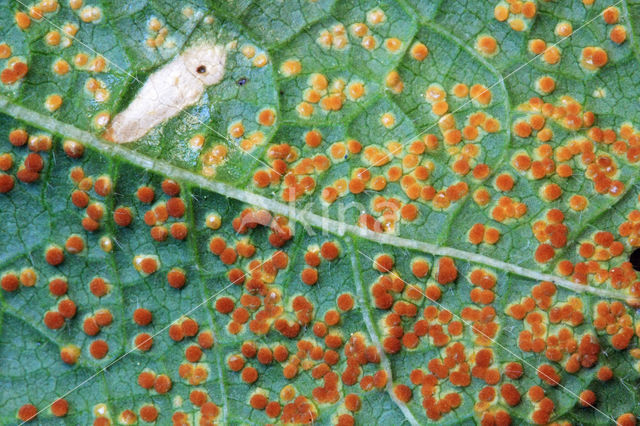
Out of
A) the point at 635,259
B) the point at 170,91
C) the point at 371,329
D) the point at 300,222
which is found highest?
the point at 170,91

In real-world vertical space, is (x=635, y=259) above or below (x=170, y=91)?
below

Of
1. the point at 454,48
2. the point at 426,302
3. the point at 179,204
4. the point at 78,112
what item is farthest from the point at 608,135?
the point at 78,112

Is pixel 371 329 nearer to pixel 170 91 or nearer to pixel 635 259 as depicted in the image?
pixel 635 259

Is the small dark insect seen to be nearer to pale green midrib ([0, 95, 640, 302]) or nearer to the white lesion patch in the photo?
pale green midrib ([0, 95, 640, 302])

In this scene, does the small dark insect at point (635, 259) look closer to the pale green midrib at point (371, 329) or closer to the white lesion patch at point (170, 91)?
the pale green midrib at point (371, 329)

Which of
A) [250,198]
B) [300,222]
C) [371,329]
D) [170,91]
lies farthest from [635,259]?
[170,91]

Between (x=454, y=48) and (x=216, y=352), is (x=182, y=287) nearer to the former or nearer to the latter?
(x=216, y=352)
